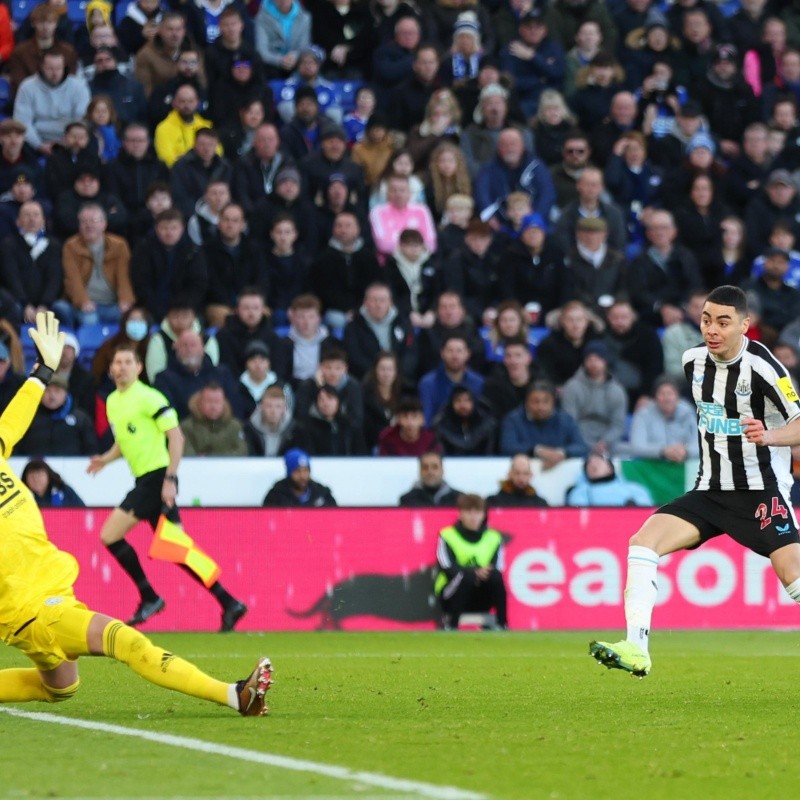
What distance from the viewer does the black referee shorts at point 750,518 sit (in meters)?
8.94

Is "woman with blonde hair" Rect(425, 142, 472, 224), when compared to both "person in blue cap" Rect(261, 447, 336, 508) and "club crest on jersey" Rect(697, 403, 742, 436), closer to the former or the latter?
Answer: "person in blue cap" Rect(261, 447, 336, 508)

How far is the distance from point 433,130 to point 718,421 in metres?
11.3

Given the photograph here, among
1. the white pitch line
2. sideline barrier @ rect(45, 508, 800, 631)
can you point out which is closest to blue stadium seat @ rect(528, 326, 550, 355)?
sideline barrier @ rect(45, 508, 800, 631)

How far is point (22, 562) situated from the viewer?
24.8 feet

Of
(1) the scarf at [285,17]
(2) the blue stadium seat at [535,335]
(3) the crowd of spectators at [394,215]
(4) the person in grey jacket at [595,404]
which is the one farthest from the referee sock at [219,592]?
(1) the scarf at [285,17]

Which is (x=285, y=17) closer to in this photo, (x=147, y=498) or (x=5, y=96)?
(x=5, y=96)

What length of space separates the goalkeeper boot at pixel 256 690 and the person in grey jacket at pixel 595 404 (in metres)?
9.65

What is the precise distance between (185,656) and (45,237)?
6851 millimetres

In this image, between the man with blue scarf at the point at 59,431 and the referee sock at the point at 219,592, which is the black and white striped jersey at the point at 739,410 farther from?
the man with blue scarf at the point at 59,431

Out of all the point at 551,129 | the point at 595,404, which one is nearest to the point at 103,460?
the point at 595,404

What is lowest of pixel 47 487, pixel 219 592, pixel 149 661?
pixel 149 661

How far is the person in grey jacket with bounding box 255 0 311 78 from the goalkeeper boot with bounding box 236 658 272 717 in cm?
1379

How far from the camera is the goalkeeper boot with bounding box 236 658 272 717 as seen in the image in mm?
7543

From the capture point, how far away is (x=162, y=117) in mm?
19500
